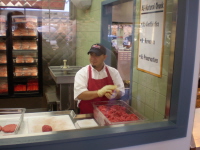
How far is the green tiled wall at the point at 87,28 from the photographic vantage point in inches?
134

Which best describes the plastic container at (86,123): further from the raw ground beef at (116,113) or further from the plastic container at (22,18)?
the plastic container at (22,18)

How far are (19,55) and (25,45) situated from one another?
0.28 meters

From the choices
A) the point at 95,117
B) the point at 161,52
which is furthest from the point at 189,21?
the point at 95,117

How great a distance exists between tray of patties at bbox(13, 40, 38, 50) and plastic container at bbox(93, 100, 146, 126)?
135 inches

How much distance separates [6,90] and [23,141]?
424cm

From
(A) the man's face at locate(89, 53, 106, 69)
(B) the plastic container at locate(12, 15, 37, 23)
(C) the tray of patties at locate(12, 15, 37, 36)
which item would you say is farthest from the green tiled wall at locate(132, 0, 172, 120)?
(C) the tray of patties at locate(12, 15, 37, 36)

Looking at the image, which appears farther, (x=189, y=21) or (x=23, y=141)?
(x=189, y=21)

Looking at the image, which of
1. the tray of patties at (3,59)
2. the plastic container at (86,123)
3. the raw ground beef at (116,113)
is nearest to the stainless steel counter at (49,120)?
the plastic container at (86,123)

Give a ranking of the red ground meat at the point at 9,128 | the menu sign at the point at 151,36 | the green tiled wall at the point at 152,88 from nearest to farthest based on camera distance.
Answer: the red ground meat at the point at 9,128 → the green tiled wall at the point at 152,88 → the menu sign at the point at 151,36

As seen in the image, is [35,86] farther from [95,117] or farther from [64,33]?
[95,117]

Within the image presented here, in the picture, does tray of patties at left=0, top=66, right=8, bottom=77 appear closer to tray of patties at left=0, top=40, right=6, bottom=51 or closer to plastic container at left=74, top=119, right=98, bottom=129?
tray of patties at left=0, top=40, right=6, bottom=51

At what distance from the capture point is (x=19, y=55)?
5.13 m

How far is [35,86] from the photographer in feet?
17.4

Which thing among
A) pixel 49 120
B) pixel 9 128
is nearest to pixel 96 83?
pixel 49 120
